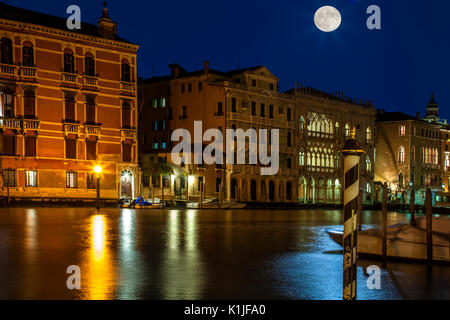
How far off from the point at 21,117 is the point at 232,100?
1999 centimetres

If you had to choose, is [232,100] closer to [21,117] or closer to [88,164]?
[88,164]

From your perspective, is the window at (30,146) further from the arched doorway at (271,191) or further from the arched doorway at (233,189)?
the arched doorway at (271,191)

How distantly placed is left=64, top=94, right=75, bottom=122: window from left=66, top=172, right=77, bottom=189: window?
3.83m

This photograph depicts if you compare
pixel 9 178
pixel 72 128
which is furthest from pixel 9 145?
pixel 72 128

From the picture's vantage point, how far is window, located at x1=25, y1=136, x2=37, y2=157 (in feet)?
127

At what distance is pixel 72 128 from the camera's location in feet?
134

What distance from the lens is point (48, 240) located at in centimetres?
1556

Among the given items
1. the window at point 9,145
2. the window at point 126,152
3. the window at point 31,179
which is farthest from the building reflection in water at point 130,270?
the window at point 126,152

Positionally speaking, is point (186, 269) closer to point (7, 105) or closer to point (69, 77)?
point (7, 105)

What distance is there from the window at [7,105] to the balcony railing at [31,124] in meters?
0.96

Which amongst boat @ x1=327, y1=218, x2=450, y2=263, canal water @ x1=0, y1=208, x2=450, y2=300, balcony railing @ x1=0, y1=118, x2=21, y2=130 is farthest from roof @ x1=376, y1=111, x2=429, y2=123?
boat @ x1=327, y1=218, x2=450, y2=263

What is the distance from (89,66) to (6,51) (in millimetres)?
6146
